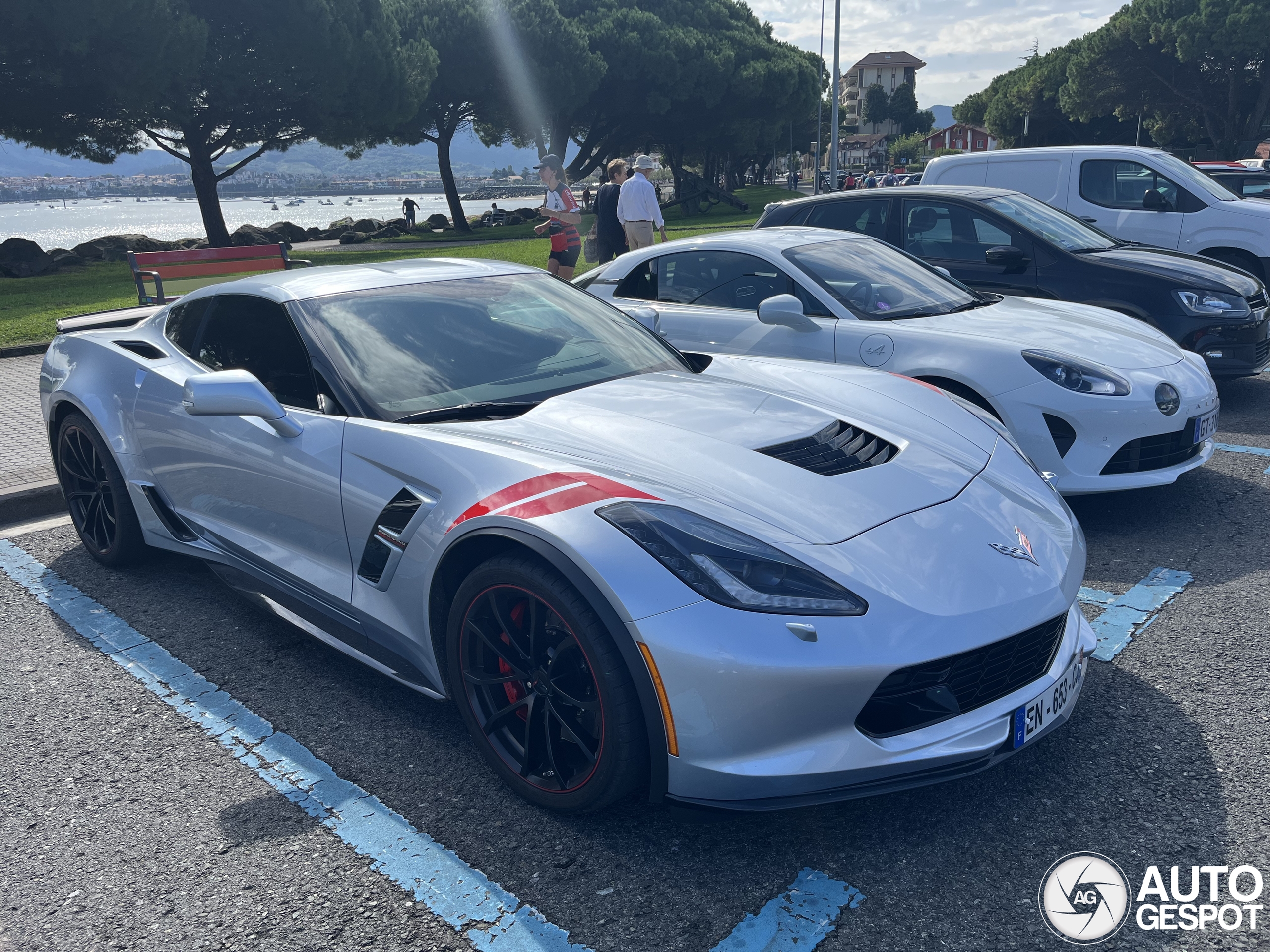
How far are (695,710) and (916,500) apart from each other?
0.90 meters

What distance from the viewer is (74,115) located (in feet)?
77.6

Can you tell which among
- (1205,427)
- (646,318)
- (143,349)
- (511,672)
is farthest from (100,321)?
(1205,427)

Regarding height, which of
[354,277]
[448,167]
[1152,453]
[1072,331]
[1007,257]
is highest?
[448,167]

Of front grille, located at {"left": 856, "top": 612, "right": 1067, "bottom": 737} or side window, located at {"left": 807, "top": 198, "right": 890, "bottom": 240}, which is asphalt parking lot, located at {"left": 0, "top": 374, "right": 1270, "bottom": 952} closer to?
front grille, located at {"left": 856, "top": 612, "right": 1067, "bottom": 737}

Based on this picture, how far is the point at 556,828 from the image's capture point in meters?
2.54

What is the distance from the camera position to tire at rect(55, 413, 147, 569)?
418 cm

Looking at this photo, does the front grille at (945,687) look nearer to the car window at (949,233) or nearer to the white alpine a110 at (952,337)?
the white alpine a110 at (952,337)

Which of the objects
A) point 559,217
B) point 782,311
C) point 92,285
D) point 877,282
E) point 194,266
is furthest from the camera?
point 92,285

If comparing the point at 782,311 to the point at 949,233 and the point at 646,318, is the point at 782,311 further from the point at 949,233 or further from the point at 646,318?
the point at 949,233

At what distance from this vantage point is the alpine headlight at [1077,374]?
14.9 ft

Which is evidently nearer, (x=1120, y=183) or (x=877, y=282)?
(x=877, y=282)

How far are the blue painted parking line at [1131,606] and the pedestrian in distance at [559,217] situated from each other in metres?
6.64

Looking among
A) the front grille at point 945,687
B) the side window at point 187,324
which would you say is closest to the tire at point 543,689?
the front grille at point 945,687

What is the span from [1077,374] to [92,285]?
57.8 feet
